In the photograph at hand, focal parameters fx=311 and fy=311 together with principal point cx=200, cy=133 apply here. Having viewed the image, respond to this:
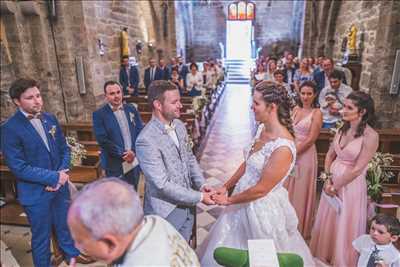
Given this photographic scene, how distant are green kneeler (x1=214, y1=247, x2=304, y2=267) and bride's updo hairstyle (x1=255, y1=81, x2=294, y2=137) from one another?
0.91 m

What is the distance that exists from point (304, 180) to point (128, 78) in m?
6.17

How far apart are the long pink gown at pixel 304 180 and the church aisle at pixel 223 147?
1.11m

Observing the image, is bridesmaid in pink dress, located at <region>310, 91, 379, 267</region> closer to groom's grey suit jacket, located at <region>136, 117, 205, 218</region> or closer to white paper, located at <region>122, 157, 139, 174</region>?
groom's grey suit jacket, located at <region>136, 117, 205, 218</region>

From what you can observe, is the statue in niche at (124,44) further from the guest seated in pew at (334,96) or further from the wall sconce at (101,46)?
the guest seated in pew at (334,96)

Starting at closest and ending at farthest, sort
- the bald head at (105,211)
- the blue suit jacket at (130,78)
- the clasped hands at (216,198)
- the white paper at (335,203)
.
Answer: the bald head at (105,211) → the clasped hands at (216,198) → the white paper at (335,203) → the blue suit jacket at (130,78)

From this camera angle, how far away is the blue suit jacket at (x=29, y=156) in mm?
2471

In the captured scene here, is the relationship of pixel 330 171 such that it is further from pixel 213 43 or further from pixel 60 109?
→ pixel 213 43

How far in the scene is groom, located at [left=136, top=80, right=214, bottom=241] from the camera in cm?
200

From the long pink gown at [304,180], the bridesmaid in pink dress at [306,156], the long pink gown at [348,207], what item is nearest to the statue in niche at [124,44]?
the bridesmaid in pink dress at [306,156]

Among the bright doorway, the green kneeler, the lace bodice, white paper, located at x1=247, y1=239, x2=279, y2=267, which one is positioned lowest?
the green kneeler

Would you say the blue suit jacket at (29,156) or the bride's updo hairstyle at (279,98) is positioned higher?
the bride's updo hairstyle at (279,98)

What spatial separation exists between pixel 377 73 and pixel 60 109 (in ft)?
20.7

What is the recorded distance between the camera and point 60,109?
6496 millimetres

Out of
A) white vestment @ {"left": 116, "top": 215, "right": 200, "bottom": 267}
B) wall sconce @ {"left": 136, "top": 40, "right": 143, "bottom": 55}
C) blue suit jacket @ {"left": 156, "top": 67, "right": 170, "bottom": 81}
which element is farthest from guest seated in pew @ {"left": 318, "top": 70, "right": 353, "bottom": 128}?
wall sconce @ {"left": 136, "top": 40, "right": 143, "bottom": 55}
